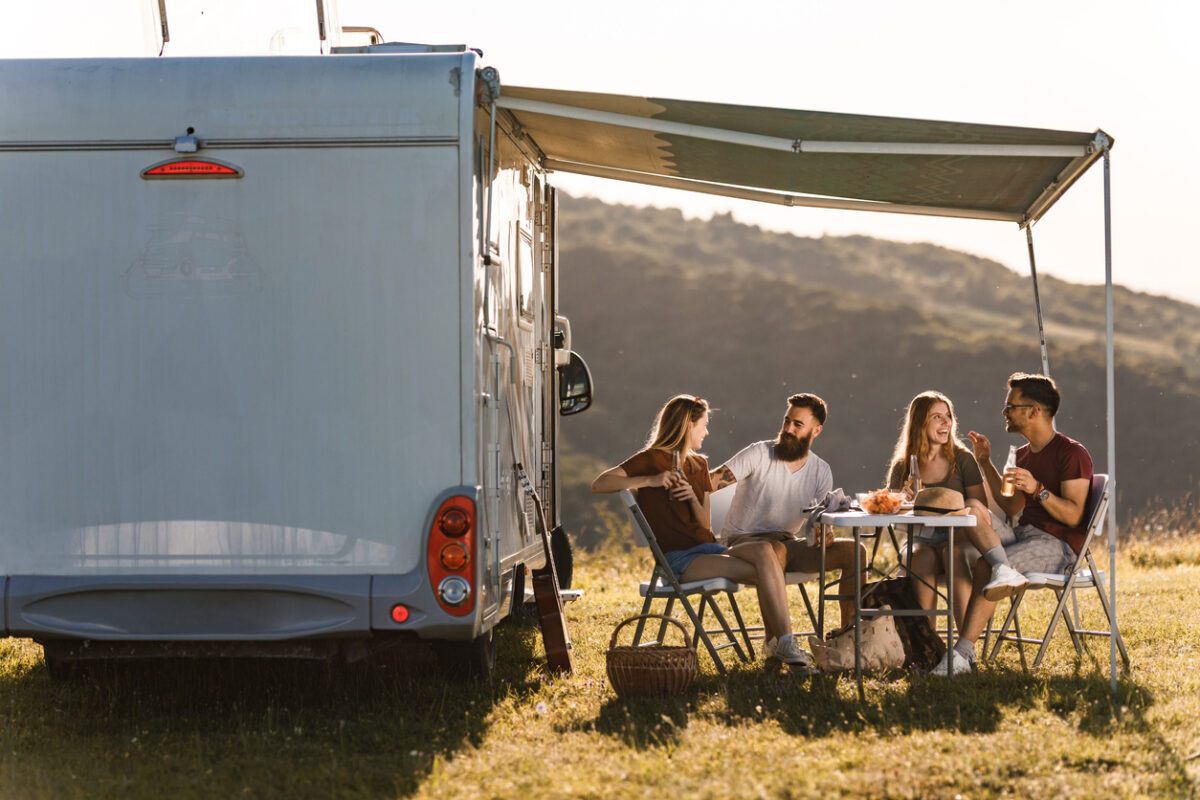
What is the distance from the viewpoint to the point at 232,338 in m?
4.67

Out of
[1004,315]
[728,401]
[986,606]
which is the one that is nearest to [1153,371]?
[1004,315]

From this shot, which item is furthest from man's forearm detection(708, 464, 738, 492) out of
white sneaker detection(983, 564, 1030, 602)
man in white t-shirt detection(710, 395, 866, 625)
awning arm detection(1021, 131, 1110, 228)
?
awning arm detection(1021, 131, 1110, 228)

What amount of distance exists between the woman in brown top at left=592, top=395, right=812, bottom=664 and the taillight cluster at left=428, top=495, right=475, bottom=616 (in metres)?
1.42

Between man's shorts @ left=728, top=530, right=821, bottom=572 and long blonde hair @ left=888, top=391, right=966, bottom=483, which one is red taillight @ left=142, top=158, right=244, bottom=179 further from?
long blonde hair @ left=888, top=391, right=966, bottom=483

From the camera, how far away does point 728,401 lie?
47812 mm

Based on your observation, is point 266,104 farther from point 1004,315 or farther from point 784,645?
point 1004,315

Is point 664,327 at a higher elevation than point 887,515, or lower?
higher

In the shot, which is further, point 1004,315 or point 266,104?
point 1004,315

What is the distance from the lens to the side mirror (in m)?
8.12

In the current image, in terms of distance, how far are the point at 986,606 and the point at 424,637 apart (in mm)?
2657

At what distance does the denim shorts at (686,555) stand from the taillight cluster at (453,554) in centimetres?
166

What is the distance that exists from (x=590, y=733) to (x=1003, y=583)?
2.04 meters

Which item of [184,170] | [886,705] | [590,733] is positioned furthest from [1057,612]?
[184,170]

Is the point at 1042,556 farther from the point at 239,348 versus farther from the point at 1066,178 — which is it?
the point at 239,348
